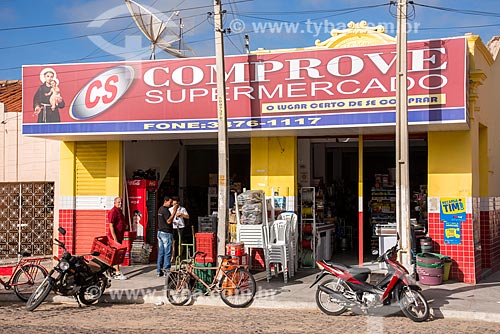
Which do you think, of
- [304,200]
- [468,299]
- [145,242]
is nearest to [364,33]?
[304,200]

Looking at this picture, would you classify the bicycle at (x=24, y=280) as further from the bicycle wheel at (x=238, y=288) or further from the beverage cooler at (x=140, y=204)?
the beverage cooler at (x=140, y=204)

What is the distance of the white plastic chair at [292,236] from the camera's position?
1416 centimetres

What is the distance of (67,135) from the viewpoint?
15461mm

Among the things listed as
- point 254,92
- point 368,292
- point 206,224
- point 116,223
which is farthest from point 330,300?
point 206,224

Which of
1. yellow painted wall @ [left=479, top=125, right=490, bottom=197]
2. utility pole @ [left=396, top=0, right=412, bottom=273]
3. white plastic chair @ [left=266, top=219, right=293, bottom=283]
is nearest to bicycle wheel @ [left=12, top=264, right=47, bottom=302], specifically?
white plastic chair @ [left=266, top=219, right=293, bottom=283]

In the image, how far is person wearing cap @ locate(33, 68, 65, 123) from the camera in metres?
15.5

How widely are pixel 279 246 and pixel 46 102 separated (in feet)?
21.8

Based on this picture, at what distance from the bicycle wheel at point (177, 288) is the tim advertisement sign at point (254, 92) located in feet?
12.6

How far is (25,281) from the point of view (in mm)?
12383

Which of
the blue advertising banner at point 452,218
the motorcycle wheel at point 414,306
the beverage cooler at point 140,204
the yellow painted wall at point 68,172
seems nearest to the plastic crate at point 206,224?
the beverage cooler at point 140,204

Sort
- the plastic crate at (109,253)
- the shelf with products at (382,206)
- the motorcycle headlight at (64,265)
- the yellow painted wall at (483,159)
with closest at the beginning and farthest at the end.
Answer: the motorcycle headlight at (64,265) → the plastic crate at (109,253) → the yellow painted wall at (483,159) → the shelf with products at (382,206)

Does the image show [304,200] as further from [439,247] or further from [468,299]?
[468,299]

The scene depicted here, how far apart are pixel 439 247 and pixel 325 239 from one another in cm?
320

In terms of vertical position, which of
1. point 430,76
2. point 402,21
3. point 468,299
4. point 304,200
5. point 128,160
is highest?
point 402,21
